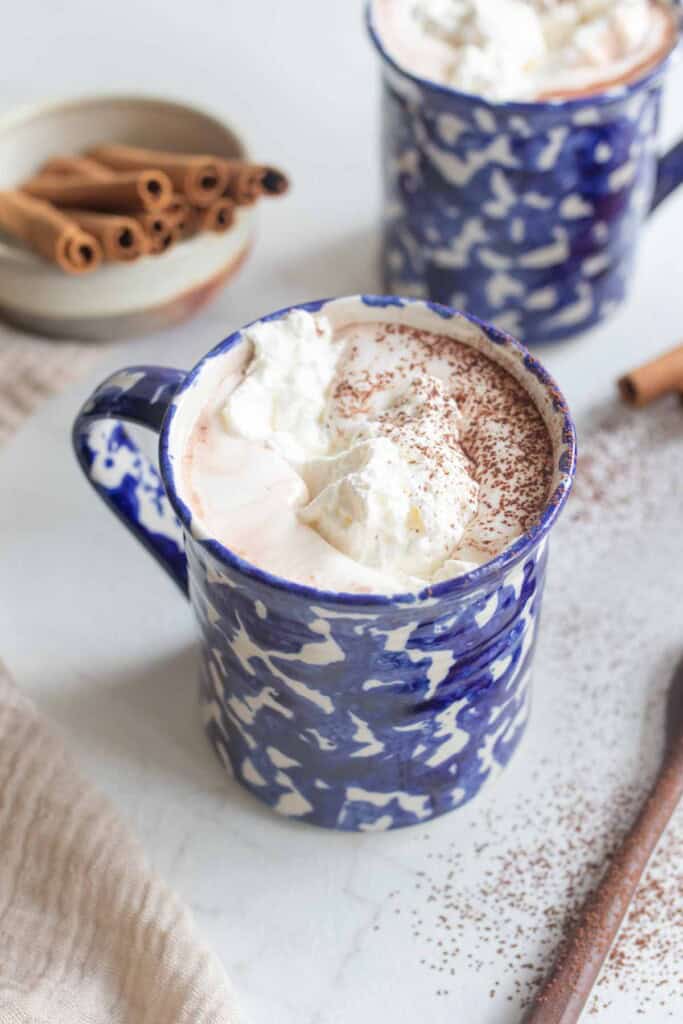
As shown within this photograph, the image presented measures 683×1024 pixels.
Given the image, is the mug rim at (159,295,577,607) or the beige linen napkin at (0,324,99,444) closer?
the mug rim at (159,295,577,607)

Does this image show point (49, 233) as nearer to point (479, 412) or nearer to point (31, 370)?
point (31, 370)

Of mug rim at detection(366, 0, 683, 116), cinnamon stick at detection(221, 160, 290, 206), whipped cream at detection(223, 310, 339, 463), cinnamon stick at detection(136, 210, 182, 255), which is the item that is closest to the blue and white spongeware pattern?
mug rim at detection(366, 0, 683, 116)

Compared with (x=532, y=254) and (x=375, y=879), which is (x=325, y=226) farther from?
(x=375, y=879)

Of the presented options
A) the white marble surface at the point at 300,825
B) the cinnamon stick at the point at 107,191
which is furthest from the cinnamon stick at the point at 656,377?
the cinnamon stick at the point at 107,191

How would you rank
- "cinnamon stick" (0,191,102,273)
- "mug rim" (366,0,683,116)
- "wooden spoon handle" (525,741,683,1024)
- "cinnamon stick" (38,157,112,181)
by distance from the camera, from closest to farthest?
"wooden spoon handle" (525,741,683,1024)
"mug rim" (366,0,683,116)
"cinnamon stick" (0,191,102,273)
"cinnamon stick" (38,157,112,181)

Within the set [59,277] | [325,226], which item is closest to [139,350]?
[59,277]

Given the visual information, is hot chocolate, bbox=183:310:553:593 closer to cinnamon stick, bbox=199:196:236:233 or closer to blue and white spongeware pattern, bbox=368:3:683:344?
blue and white spongeware pattern, bbox=368:3:683:344
